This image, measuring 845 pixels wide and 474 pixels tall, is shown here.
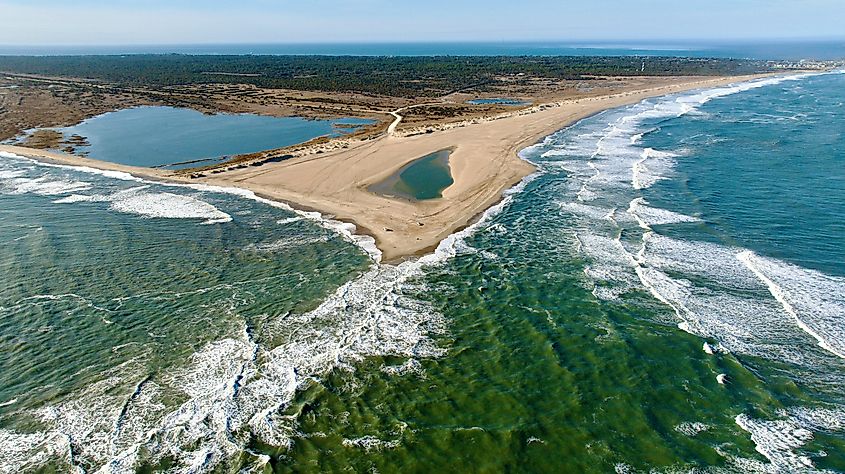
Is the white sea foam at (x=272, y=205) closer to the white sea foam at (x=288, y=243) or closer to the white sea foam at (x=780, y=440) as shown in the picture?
the white sea foam at (x=288, y=243)

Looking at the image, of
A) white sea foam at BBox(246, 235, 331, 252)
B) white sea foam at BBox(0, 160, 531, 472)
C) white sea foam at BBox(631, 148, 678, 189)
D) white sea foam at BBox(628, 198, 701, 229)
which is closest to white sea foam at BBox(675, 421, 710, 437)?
white sea foam at BBox(0, 160, 531, 472)

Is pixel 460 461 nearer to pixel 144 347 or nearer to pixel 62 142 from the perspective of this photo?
pixel 144 347

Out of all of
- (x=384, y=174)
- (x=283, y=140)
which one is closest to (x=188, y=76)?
(x=283, y=140)

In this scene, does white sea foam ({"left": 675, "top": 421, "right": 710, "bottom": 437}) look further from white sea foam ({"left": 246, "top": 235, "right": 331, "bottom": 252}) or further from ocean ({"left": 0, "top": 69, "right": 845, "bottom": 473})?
white sea foam ({"left": 246, "top": 235, "right": 331, "bottom": 252})

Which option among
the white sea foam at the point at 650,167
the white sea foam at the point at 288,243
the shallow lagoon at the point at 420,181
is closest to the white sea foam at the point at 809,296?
the white sea foam at the point at 650,167

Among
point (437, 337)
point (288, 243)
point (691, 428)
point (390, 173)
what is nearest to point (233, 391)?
point (437, 337)
